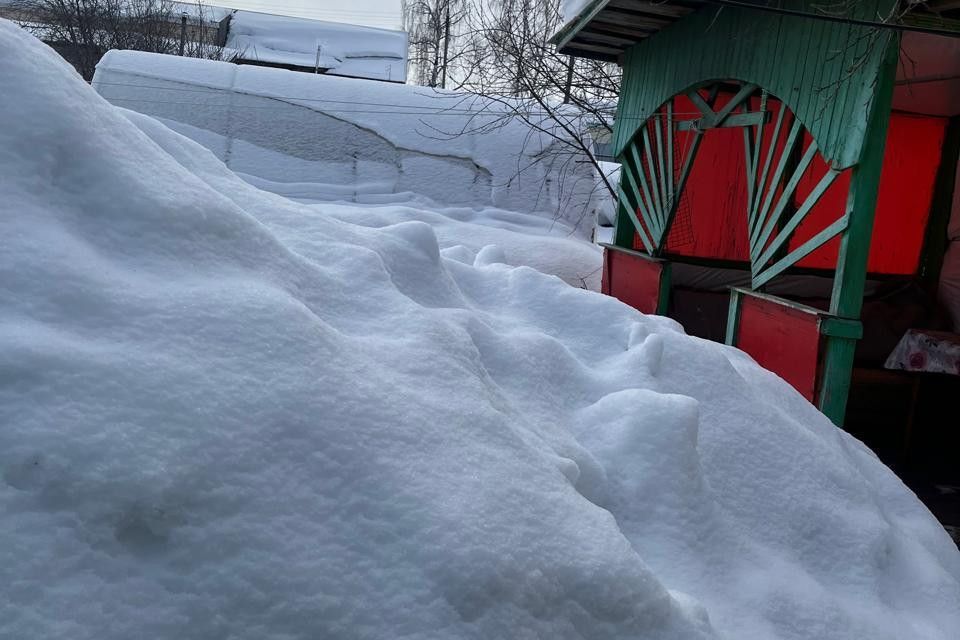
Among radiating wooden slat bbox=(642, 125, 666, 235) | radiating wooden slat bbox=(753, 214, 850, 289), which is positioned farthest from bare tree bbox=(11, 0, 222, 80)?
radiating wooden slat bbox=(753, 214, 850, 289)

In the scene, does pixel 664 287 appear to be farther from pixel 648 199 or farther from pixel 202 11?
pixel 202 11

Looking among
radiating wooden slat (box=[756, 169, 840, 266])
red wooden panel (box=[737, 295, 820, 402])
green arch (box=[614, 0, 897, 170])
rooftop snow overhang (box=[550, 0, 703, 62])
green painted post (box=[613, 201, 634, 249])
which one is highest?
rooftop snow overhang (box=[550, 0, 703, 62])

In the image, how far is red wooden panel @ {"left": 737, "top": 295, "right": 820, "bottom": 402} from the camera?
4293mm

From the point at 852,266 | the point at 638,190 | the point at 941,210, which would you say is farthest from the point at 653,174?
the point at 852,266

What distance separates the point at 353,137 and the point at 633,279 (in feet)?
16.6

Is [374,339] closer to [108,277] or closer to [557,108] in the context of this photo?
[108,277]

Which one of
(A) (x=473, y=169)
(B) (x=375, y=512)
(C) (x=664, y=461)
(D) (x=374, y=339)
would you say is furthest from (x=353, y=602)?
(A) (x=473, y=169)

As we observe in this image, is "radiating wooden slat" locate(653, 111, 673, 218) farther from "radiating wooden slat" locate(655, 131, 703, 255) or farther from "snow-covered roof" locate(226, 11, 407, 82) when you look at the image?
"snow-covered roof" locate(226, 11, 407, 82)

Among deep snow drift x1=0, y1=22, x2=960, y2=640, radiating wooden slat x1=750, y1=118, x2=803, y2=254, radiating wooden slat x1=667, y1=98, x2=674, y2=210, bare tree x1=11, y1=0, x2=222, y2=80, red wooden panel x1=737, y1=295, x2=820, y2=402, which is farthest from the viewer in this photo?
bare tree x1=11, y1=0, x2=222, y2=80

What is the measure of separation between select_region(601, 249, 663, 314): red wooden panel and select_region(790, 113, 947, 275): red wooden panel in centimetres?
185

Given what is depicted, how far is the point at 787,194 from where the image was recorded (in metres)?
4.77

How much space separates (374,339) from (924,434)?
20.6 ft

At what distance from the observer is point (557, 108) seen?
37.3ft

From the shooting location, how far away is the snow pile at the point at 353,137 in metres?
10.2
